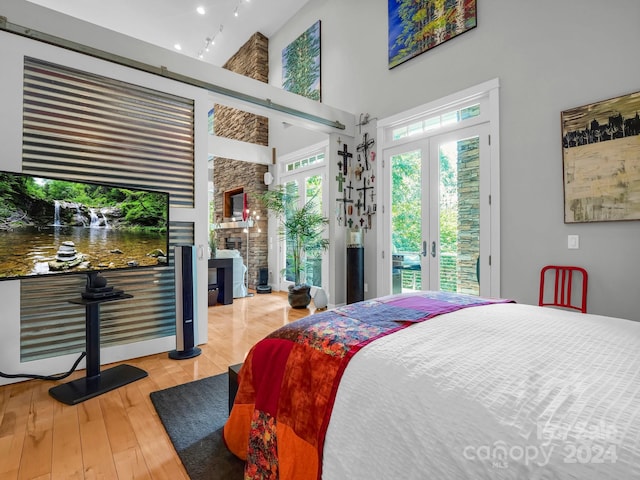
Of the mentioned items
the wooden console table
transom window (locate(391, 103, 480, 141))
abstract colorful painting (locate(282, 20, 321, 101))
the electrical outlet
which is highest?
abstract colorful painting (locate(282, 20, 321, 101))

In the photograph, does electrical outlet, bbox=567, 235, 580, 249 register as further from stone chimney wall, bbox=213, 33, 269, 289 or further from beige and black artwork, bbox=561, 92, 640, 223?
stone chimney wall, bbox=213, 33, 269, 289

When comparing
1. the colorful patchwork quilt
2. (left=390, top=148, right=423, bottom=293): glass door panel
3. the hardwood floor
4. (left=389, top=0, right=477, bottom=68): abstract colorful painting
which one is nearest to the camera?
the colorful patchwork quilt

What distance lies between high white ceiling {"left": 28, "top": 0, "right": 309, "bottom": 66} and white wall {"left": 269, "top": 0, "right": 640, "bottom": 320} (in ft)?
11.8

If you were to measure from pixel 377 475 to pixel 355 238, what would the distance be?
12.2ft

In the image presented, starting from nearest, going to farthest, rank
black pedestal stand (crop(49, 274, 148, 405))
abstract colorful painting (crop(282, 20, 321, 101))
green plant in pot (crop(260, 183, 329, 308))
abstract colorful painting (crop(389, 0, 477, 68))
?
1. black pedestal stand (crop(49, 274, 148, 405))
2. abstract colorful painting (crop(389, 0, 477, 68))
3. green plant in pot (crop(260, 183, 329, 308))
4. abstract colorful painting (crop(282, 20, 321, 101))

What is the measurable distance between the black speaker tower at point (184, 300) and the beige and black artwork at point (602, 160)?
10.9 feet

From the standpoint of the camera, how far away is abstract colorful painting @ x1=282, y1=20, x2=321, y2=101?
559 centimetres

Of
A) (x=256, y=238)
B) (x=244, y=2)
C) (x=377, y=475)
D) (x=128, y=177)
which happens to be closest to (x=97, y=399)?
(x=128, y=177)

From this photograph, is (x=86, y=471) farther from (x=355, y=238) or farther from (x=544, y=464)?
(x=355, y=238)

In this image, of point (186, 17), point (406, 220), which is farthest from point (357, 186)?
point (186, 17)

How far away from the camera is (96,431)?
1.80m

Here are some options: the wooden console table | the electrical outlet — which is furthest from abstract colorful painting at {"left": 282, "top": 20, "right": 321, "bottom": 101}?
the electrical outlet

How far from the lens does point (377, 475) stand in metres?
0.83

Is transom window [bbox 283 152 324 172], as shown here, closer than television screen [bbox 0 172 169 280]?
No
